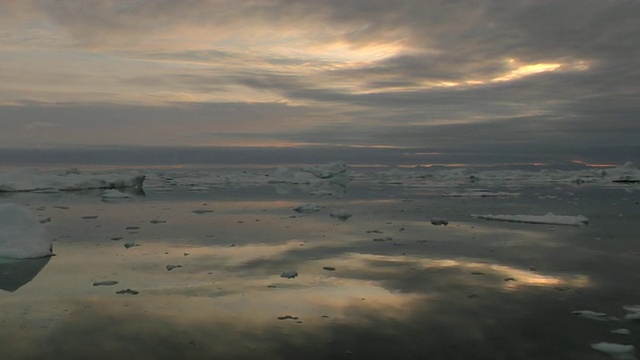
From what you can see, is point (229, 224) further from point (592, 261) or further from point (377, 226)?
point (592, 261)

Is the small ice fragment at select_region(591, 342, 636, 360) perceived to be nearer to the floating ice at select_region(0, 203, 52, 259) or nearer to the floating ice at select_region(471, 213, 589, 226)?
the floating ice at select_region(0, 203, 52, 259)

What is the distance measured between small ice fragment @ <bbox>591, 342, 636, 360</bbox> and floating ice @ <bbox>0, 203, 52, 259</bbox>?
6.74 metres

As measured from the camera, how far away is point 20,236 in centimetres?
747

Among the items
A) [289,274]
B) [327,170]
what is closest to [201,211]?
[289,274]

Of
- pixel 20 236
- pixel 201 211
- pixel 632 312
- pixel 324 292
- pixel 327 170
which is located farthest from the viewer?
pixel 327 170

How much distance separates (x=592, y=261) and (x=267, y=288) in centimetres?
454

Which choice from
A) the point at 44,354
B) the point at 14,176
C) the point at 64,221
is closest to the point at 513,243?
the point at 44,354

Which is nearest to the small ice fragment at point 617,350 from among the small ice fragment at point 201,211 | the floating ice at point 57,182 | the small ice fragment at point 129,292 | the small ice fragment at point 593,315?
the small ice fragment at point 593,315

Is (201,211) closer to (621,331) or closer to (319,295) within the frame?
(319,295)

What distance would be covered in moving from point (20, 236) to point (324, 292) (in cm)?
453

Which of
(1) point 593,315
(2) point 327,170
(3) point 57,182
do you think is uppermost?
(1) point 593,315

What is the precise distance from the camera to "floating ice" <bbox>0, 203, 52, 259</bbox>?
722cm

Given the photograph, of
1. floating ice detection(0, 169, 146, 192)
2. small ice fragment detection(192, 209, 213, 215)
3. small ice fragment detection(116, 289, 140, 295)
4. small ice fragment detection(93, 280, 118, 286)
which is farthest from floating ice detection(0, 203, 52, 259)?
floating ice detection(0, 169, 146, 192)

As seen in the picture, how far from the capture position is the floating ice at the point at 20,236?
722cm
